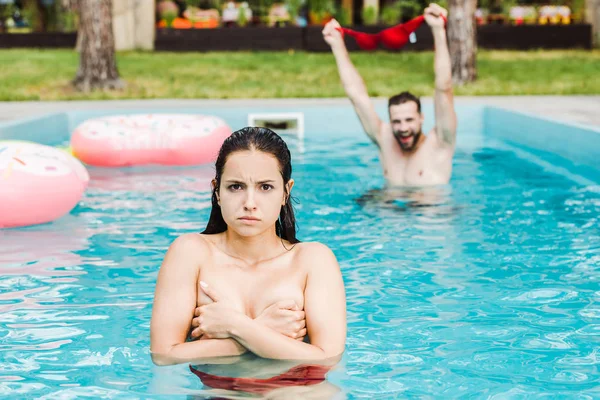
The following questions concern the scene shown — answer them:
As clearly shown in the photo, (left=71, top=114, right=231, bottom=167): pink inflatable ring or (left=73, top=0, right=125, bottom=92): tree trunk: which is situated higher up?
(left=73, top=0, right=125, bottom=92): tree trunk

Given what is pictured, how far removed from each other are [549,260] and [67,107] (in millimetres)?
8238

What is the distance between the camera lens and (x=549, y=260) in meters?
5.39

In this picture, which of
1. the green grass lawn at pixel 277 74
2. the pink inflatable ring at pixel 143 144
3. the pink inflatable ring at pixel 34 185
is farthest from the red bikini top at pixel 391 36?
the green grass lawn at pixel 277 74

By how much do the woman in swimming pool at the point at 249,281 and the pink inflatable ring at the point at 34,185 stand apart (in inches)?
132

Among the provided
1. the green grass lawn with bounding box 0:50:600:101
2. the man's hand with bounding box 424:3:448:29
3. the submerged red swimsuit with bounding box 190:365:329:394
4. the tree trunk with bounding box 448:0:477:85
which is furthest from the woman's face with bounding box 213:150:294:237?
the tree trunk with bounding box 448:0:477:85

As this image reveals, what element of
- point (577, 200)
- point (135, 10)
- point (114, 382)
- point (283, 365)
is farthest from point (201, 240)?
point (135, 10)

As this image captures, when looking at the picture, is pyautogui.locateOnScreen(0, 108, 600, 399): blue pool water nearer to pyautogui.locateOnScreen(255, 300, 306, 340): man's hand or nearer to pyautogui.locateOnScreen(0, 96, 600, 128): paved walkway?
pyautogui.locateOnScreen(255, 300, 306, 340): man's hand

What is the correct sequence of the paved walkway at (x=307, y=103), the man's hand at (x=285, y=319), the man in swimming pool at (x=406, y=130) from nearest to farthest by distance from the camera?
the man's hand at (x=285, y=319) < the man in swimming pool at (x=406, y=130) < the paved walkway at (x=307, y=103)

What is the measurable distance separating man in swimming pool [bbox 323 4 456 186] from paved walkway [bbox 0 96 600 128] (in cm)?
372

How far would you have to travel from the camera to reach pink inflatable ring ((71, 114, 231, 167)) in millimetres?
8930

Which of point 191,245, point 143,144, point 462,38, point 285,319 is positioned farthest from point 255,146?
point 462,38

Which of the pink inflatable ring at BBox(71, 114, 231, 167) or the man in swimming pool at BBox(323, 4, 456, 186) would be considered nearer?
the man in swimming pool at BBox(323, 4, 456, 186)

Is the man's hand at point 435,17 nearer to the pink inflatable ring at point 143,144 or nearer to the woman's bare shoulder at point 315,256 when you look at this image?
the pink inflatable ring at point 143,144

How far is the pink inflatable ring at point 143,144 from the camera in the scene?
352 inches
